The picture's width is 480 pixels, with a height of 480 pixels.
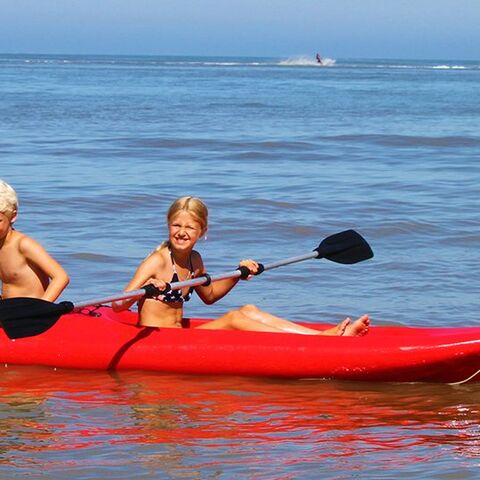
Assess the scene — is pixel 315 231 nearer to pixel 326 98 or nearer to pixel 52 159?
pixel 52 159

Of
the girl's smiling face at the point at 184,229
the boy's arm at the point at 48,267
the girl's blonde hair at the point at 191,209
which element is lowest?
the boy's arm at the point at 48,267

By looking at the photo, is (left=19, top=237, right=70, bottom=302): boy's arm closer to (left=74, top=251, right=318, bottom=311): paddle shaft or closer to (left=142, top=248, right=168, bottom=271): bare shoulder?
(left=74, top=251, right=318, bottom=311): paddle shaft

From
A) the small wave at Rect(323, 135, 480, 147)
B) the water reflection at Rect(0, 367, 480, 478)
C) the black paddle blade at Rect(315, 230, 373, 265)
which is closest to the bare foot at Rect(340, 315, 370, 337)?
the water reflection at Rect(0, 367, 480, 478)

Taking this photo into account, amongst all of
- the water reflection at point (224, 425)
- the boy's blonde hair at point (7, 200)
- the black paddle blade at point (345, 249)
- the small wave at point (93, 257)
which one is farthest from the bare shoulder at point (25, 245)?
the small wave at point (93, 257)

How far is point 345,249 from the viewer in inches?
274

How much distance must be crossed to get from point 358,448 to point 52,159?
Result: 450 inches

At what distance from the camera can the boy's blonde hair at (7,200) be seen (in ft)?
19.3

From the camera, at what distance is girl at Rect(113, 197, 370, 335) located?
6121 millimetres

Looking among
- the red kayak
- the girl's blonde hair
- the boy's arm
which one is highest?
the girl's blonde hair

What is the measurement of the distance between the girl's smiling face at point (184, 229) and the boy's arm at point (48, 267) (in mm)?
615

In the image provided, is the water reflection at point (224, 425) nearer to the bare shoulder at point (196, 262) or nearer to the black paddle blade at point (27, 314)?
the black paddle blade at point (27, 314)

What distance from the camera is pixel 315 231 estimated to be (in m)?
10.6

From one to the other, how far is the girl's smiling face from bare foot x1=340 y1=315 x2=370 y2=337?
951 mm

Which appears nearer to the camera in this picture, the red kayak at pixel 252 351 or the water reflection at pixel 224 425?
the water reflection at pixel 224 425
